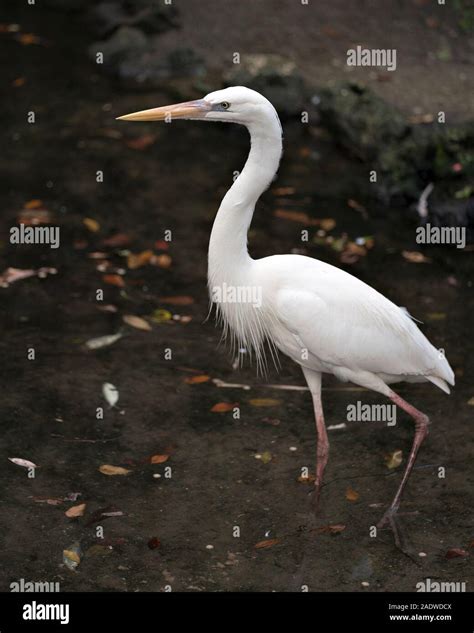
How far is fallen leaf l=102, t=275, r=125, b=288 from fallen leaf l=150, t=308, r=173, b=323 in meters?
0.47

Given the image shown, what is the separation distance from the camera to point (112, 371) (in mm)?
7098

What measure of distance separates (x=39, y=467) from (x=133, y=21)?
7.98 m

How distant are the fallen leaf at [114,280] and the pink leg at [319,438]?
8.02ft

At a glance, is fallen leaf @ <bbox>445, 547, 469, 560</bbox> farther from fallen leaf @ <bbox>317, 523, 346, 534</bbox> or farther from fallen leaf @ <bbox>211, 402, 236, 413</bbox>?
fallen leaf @ <bbox>211, 402, 236, 413</bbox>

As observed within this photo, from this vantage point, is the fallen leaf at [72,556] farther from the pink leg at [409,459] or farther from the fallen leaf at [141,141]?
the fallen leaf at [141,141]

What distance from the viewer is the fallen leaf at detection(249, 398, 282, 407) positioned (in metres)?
6.88

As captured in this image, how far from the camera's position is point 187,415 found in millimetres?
6715

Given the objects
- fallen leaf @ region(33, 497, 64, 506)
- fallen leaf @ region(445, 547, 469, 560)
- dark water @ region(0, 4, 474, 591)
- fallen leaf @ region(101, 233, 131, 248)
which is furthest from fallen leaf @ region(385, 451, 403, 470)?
fallen leaf @ region(101, 233, 131, 248)

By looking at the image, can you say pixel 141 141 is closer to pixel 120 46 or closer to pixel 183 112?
pixel 120 46

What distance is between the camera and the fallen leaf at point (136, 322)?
25.0ft

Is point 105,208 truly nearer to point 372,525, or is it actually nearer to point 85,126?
point 85,126

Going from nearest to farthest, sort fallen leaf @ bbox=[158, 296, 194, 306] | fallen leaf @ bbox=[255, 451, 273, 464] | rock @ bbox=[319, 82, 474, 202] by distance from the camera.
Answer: fallen leaf @ bbox=[255, 451, 273, 464]
fallen leaf @ bbox=[158, 296, 194, 306]
rock @ bbox=[319, 82, 474, 202]

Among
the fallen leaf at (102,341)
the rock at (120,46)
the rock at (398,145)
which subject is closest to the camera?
the fallen leaf at (102,341)

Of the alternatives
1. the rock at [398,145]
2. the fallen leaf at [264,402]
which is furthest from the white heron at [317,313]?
the rock at [398,145]
